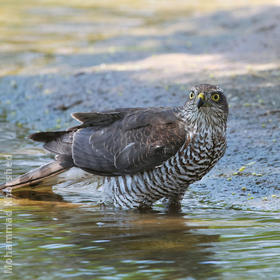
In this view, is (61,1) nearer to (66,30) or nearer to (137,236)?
(66,30)

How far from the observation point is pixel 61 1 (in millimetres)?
17812

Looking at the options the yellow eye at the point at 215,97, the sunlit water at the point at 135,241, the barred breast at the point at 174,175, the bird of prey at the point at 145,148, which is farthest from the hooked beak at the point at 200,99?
the sunlit water at the point at 135,241

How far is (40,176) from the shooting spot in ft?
21.6

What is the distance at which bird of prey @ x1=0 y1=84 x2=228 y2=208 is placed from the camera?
582 cm

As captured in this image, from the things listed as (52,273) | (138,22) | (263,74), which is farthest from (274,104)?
(138,22)

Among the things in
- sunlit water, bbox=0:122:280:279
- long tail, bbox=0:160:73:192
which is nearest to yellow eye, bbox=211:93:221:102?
sunlit water, bbox=0:122:280:279

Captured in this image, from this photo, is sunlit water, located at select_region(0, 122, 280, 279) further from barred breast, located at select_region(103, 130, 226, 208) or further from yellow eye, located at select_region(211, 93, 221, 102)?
yellow eye, located at select_region(211, 93, 221, 102)

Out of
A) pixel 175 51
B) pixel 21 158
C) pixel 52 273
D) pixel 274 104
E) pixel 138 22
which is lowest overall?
pixel 52 273

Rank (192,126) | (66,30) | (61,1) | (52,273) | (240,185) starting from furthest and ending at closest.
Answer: (61,1), (66,30), (240,185), (192,126), (52,273)

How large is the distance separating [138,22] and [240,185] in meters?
8.78

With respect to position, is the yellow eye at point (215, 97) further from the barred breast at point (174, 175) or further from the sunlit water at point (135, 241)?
the sunlit water at point (135, 241)

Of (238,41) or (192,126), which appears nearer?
(192,126)

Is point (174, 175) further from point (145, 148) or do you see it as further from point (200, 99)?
point (200, 99)

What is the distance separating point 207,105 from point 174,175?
70 centimetres
